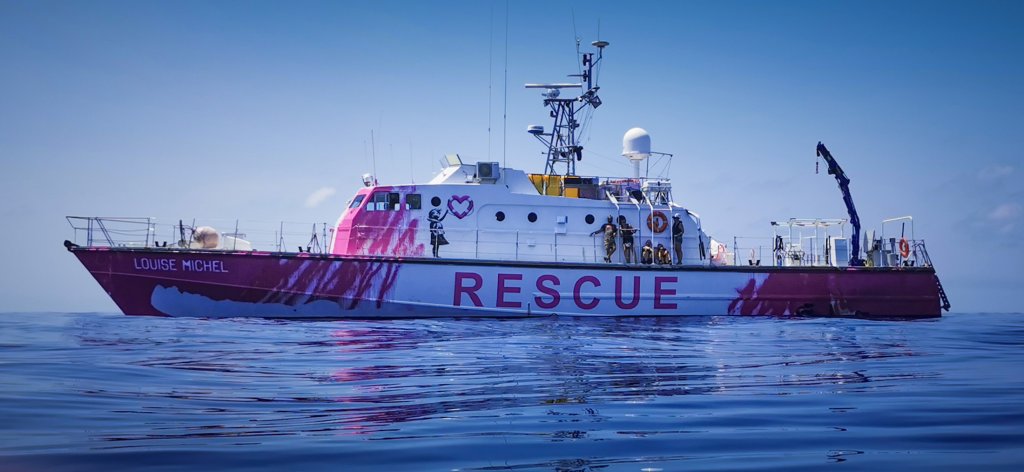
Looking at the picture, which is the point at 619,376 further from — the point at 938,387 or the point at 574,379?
the point at 938,387

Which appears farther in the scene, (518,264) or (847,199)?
(847,199)

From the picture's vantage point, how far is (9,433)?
14.3ft

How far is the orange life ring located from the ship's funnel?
2400mm

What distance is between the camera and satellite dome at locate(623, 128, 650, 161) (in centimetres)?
2431

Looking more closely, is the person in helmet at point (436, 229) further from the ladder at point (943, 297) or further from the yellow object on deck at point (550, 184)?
the ladder at point (943, 297)

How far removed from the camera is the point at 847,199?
82.7ft

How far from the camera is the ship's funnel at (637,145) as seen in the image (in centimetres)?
2431

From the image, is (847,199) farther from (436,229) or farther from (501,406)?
(501,406)

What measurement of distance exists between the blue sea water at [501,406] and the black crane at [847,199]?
1295cm

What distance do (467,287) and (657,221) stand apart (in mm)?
6455

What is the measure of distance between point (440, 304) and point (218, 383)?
12477mm

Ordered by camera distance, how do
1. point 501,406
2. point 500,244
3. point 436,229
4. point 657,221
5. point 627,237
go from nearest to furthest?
point 501,406 < point 436,229 < point 500,244 < point 627,237 < point 657,221

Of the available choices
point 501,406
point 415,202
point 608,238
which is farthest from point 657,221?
point 501,406

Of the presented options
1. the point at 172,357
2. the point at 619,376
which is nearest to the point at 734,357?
the point at 619,376
